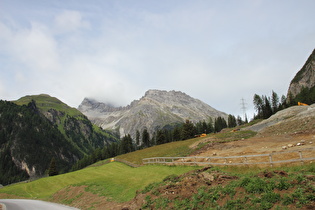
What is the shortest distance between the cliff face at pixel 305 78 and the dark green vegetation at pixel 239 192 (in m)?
193

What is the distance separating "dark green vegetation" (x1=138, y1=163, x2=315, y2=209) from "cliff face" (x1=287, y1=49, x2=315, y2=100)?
633 feet

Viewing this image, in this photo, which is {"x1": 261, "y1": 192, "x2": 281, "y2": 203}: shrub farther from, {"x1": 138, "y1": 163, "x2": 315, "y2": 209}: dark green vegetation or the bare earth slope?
the bare earth slope

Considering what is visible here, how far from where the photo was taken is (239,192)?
12.9m

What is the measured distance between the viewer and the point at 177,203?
1484 centimetres

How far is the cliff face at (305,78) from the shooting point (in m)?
175

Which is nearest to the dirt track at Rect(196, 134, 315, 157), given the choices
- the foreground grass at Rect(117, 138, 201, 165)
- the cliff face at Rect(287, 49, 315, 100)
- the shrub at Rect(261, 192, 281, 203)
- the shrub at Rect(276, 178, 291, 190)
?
the foreground grass at Rect(117, 138, 201, 165)

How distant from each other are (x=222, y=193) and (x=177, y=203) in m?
3.34

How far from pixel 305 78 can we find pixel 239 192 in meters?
213

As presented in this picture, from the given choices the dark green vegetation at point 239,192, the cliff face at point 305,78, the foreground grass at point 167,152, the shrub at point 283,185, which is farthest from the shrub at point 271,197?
the cliff face at point 305,78

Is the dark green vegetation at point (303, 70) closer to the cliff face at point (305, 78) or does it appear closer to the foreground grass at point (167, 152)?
the cliff face at point (305, 78)

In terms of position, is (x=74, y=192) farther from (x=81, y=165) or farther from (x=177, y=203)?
(x=81, y=165)

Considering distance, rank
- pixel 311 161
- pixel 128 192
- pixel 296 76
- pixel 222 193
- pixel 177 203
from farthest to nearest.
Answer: pixel 296 76, pixel 128 192, pixel 311 161, pixel 177 203, pixel 222 193

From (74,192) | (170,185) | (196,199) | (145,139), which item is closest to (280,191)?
(196,199)

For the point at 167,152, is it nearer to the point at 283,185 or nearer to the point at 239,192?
the point at 239,192
